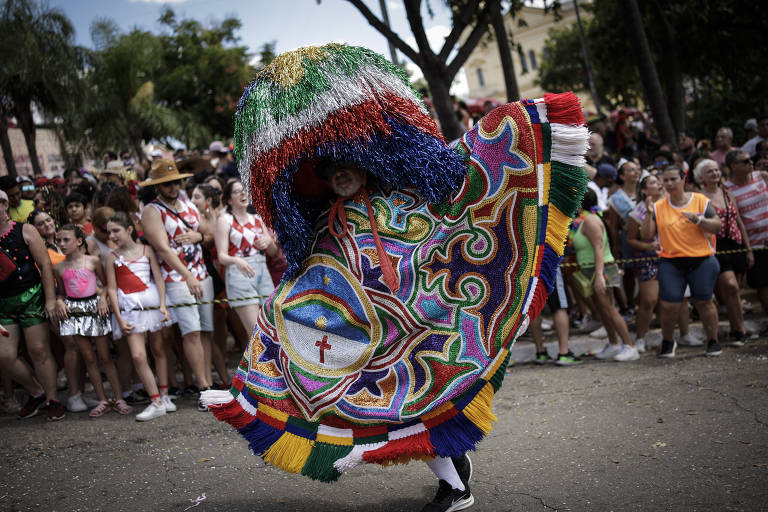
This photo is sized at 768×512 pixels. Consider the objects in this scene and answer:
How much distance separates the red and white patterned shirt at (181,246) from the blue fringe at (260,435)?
293 cm

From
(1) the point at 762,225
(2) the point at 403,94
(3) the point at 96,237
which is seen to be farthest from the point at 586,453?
(3) the point at 96,237

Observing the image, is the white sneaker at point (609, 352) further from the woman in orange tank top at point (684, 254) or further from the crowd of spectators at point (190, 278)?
the woman in orange tank top at point (684, 254)

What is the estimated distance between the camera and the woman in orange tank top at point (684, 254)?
20.9 feet

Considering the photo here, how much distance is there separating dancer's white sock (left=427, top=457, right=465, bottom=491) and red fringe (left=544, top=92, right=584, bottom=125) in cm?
190

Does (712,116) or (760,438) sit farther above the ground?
(712,116)

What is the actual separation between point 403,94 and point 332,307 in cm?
115

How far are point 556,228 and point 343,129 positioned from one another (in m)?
1.23

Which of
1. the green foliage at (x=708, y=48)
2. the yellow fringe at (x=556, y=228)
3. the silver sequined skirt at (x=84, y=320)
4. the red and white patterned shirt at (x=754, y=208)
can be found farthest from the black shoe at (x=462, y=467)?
the green foliage at (x=708, y=48)

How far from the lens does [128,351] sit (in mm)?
6473

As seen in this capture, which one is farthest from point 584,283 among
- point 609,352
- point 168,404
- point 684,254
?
point 168,404

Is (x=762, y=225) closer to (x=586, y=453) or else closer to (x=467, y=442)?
(x=586, y=453)

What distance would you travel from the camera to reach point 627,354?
6715 millimetres

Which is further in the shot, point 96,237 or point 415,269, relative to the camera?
point 96,237

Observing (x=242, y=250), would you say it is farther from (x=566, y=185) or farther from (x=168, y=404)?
(x=566, y=185)
